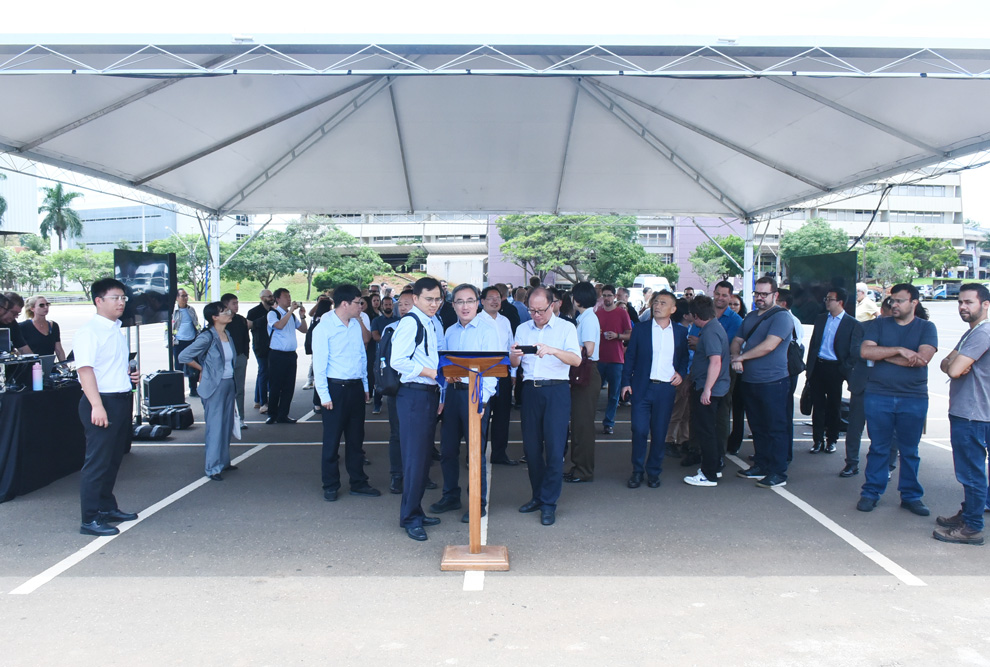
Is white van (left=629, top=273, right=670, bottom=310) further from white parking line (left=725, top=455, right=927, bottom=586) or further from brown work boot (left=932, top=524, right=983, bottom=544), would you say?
brown work boot (left=932, top=524, right=983, bottom=544)

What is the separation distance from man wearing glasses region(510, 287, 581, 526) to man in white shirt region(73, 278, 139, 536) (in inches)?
118

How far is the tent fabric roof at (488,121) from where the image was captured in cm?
591

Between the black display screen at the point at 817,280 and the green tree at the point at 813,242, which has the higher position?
the green tree at the point at 813,242

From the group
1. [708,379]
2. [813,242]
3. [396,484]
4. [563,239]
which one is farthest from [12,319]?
[813,242]

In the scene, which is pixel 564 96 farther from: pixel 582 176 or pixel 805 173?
pixel 805 173

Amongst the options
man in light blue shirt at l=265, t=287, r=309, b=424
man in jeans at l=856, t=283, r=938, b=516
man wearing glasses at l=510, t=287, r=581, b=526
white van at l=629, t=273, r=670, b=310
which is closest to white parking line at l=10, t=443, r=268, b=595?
man in light blue shirt at l=265, t=287, r=309, b=424

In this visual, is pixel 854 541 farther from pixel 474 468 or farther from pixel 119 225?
pixel 119 225

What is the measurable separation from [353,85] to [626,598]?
23.8ft

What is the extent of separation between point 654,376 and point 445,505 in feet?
7.06

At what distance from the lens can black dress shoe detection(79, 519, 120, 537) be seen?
5.08 metres

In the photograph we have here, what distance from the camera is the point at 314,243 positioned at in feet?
187

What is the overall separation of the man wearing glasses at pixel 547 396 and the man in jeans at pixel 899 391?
2414mm

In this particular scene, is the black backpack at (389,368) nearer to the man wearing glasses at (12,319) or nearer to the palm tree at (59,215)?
the man wearing glasses at (12,319)

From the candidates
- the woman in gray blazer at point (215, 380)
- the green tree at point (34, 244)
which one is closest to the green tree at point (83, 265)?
the green tree at point (34, 244)
